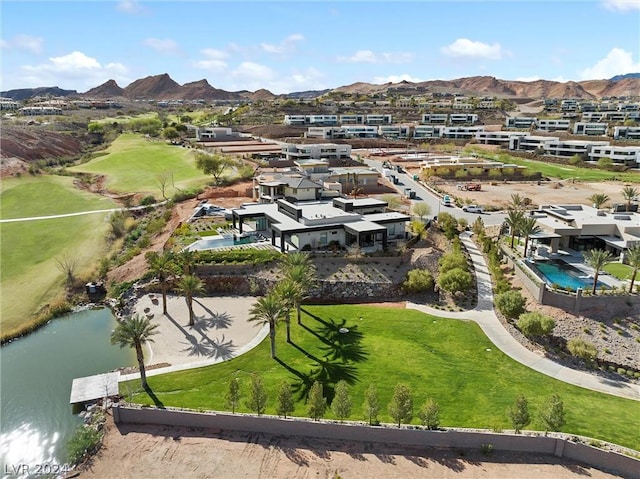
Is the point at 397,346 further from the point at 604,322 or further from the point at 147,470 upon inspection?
the point at 147,470

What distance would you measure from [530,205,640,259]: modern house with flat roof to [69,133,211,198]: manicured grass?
60823 millimetres

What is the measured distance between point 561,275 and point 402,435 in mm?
26624

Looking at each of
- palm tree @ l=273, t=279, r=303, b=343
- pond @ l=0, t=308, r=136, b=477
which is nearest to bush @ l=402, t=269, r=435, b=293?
palm tree @ l=273, t=279, r=303, b=343

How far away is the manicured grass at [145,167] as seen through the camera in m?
91.7

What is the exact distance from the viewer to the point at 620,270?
151 feet

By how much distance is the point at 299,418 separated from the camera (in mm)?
28203

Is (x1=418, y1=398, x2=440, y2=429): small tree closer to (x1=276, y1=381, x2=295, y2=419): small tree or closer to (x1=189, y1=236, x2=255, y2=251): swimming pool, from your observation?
(x1=276, y1=381, x2=295, y2=419): small tree

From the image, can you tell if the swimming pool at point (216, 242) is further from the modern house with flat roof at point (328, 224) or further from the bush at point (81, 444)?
the bush at point (81, 444)

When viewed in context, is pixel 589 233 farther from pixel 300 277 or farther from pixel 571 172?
pixel 571 172

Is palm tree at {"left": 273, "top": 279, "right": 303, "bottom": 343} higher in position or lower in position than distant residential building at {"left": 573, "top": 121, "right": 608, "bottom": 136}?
lower

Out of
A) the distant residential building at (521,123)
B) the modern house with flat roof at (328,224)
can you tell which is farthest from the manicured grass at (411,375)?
the distant residential building at (521,123)

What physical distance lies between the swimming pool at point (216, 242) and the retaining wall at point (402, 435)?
26.0 metres

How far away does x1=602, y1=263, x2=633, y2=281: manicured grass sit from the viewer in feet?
145

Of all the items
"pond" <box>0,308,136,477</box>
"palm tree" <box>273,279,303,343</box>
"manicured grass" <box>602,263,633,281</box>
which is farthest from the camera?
"manicured grass" <box>602,263,633,281</box>
